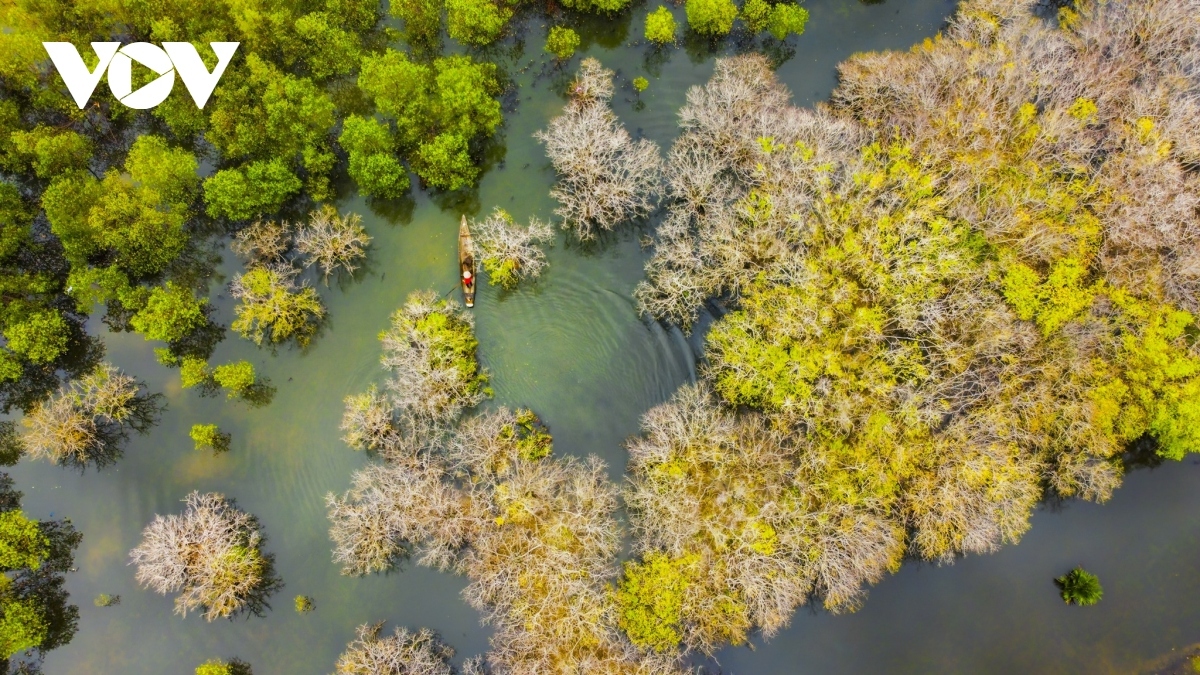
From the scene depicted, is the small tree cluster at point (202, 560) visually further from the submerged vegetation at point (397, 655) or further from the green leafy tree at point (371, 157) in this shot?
the green leafy tree at point (371, 157)

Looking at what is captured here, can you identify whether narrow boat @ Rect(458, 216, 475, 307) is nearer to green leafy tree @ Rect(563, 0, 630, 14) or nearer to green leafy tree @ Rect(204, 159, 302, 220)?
green leafy tree @ Rect(204, 159, 302, 220)

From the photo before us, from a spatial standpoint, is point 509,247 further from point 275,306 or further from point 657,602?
point 657,602

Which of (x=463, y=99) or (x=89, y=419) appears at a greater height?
(x=463, y=99)

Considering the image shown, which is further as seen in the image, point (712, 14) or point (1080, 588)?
point (712, 14)

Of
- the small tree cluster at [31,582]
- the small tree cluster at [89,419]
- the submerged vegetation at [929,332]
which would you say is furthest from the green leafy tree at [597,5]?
the small tree cluster at [31,582]

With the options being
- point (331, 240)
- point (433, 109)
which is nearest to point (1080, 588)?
point (433, 109)

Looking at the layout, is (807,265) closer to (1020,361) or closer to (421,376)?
(1020,361)
